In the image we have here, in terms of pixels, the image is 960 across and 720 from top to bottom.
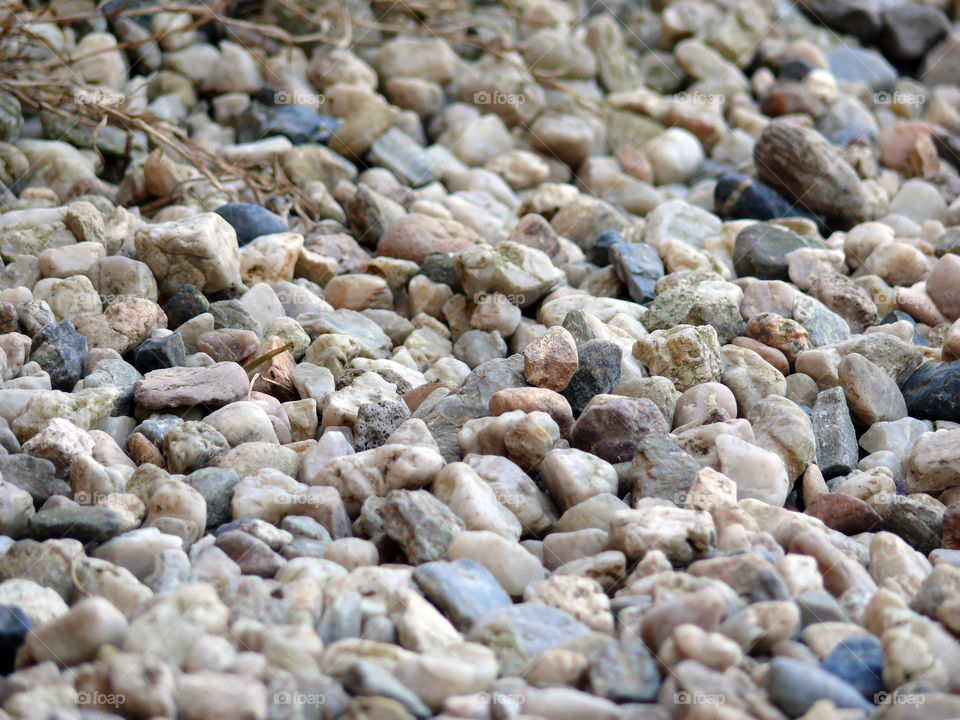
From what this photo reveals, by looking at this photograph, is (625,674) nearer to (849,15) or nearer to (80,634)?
(80,634)

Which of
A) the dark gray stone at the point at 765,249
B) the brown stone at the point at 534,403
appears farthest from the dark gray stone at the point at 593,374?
the dark gray stone at the point at 765,249

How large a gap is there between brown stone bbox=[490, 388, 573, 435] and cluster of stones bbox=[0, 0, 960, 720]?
1 centimetres

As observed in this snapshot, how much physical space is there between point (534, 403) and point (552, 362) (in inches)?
6.5

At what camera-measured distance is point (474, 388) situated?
242 cm

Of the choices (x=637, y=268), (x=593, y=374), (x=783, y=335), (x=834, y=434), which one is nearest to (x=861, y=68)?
(x=637, y=268)

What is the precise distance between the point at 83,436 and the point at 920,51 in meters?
5.25

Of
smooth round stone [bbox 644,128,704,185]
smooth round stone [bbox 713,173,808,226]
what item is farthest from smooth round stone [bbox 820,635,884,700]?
smooth round stone [bbox 644,128,704,185]

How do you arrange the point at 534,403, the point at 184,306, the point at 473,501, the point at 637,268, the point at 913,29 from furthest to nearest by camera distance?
the point at 913,29, the point at 637,268, the point at 184,306, the point at 534,403, the point at 473,501

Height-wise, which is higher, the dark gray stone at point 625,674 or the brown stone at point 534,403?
the dark gray stone at point 625,674

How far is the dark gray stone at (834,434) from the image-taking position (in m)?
2.39

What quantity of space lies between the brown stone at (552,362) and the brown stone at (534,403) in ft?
0.26

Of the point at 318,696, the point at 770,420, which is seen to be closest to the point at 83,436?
the point at 318,696

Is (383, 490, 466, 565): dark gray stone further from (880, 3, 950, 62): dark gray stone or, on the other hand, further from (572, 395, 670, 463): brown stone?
(880, 3, 950, 62): dark gray stone

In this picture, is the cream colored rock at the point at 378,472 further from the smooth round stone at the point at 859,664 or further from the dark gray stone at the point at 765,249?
the dark gray stone at the point at 765,249
